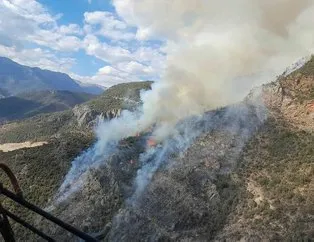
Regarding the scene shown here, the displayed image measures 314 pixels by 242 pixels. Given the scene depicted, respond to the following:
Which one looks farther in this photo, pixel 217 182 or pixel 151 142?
pixel 151 142

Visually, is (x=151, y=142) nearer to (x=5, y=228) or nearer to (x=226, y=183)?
(x=226, y=183)

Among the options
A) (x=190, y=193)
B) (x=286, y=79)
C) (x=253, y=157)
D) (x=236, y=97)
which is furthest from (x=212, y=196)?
(x=236, y=97)

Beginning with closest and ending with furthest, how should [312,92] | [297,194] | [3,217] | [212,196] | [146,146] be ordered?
[3,217]
[297,194]
[212,196]
[312,92]
[146,146]

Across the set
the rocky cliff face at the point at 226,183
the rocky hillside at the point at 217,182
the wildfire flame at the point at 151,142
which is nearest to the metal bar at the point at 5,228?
the rocky hillside at the point at 217,182

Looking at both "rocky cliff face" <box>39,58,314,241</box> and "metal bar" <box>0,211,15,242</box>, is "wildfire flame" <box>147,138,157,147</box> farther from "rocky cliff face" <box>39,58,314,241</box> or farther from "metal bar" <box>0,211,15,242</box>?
"metal bar" <box>0,211,15,242</box>

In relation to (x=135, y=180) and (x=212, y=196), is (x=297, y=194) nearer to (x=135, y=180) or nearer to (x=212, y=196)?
(x=212, y=196)

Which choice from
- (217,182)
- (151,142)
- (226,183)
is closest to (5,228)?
(226,183)

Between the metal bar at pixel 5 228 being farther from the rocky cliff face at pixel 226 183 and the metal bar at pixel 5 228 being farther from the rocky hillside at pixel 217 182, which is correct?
the rocky cliff face at pixel 226 183

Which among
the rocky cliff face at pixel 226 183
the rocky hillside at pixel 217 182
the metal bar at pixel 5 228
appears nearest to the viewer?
the metal bar at pixel 5 228
